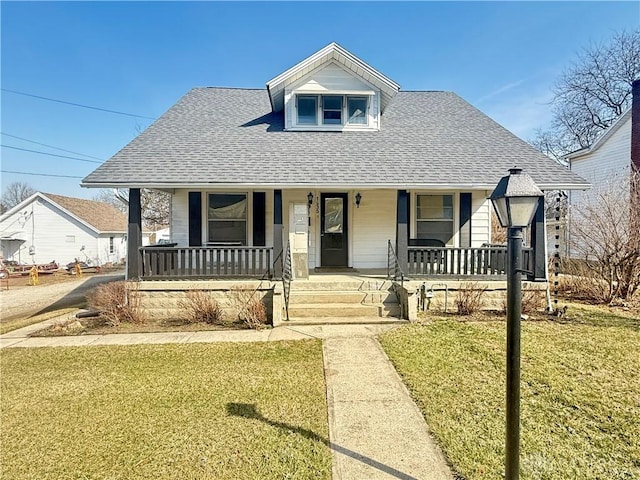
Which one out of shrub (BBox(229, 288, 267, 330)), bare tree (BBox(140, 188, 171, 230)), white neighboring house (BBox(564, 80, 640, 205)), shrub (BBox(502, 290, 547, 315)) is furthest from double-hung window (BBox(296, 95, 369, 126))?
bare tree (BBox(140, 188, 171, 230))

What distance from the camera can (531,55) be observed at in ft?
49.4

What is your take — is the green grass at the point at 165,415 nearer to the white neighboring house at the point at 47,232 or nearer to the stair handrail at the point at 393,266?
the stair handrail at the point at 393,266

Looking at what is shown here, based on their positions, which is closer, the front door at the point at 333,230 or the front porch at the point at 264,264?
the front porch at the point at 264,264

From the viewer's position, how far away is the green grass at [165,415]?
3008 mm

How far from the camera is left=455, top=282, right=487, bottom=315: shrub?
8.25 meters

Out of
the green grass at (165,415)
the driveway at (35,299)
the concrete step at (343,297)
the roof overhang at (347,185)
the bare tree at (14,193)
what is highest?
the bare tree at (14,193)

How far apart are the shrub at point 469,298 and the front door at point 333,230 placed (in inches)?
138

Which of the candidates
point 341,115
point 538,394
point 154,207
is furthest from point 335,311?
point 154,207

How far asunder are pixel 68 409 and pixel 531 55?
19206mm

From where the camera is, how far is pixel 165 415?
3.84 metres

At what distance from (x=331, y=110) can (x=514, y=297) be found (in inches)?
383

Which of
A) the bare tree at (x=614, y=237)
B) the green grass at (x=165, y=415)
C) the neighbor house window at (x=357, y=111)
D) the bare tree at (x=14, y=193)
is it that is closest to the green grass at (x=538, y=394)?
the green grass at (x=165, y=415)

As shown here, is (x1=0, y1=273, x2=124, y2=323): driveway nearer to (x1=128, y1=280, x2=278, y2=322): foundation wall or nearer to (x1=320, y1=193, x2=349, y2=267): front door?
(x1=128, y1=280, x2=278, y2=322): foundation wall

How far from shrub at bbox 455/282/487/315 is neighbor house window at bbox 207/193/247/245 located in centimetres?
604
